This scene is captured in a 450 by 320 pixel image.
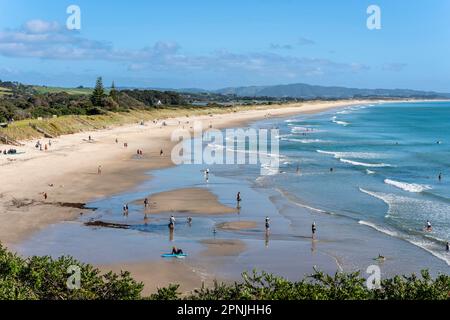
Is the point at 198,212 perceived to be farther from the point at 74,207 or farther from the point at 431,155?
the point at 431,155

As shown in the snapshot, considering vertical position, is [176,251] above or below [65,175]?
below

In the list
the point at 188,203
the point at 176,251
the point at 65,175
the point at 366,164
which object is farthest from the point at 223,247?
the point at 366,164

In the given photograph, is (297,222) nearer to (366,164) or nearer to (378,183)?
(378,183)

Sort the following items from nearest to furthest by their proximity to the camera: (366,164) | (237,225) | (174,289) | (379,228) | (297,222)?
(174,289)
(379,228)
(237,225)
(297,222)
(366,164)

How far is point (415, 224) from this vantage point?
27438 millimetres

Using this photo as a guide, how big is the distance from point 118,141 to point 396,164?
30.9 metres

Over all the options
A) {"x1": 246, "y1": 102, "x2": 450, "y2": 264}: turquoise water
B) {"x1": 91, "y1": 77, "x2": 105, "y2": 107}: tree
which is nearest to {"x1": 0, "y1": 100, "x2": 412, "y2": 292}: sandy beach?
{"x1": 246, "y1": 102, "x2": 450, "y2": 264}: turquoise water

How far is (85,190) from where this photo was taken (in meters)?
34.5

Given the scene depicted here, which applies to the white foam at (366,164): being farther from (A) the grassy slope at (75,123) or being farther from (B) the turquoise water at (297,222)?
(A) the grassy slope at (75,123)

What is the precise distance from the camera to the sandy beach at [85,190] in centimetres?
2056

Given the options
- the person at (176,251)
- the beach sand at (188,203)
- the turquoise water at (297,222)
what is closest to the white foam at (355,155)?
the turquoise water at (297,222)

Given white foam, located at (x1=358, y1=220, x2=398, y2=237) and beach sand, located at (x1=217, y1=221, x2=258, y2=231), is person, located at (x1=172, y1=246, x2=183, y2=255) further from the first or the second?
white foam, located at (x1=358, y1=220, x2=398, y2=237)
